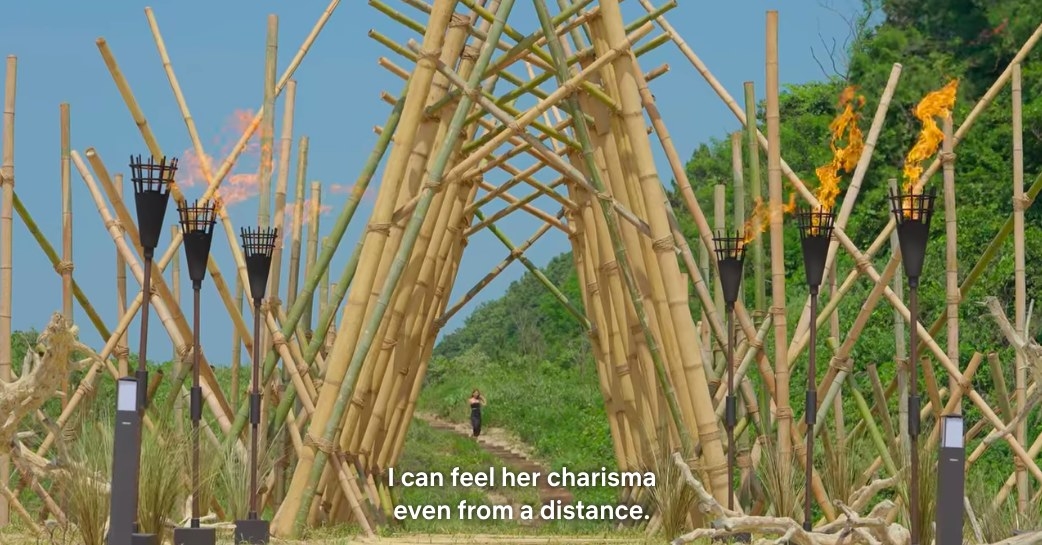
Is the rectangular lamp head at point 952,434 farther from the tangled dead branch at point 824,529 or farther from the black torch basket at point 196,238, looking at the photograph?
the black torch basket at point 196,238

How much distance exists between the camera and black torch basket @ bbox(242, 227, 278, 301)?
26.0ft

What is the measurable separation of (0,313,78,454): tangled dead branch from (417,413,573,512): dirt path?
832cm

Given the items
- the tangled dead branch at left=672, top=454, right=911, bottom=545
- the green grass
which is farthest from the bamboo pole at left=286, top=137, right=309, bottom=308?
the green grass

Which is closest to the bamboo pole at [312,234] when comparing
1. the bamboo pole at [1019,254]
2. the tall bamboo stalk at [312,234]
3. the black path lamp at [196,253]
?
the tall bamboo stalk at [312,234]

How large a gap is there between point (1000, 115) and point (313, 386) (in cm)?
1145

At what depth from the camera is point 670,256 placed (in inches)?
326

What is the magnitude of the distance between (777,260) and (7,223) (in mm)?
4375

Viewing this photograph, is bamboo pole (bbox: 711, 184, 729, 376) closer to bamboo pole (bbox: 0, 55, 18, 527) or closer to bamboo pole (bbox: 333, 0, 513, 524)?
bamboo pole (bbox: 333, 0, 513, 524)

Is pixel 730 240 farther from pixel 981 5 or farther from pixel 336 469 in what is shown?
pixel 981 5

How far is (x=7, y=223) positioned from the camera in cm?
906

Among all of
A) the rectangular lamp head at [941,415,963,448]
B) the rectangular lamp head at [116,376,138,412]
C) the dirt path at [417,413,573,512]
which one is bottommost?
the dirt path at [417,413,573,512]

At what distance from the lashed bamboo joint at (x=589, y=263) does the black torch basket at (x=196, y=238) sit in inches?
0.8

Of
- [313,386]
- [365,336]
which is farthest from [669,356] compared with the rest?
[313,386]

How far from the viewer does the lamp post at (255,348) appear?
7703 mm
